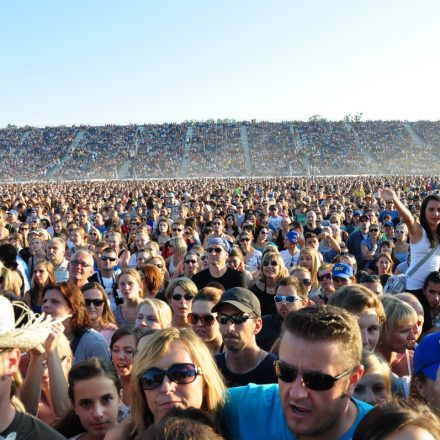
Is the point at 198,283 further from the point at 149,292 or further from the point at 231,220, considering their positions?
the point at 231,220

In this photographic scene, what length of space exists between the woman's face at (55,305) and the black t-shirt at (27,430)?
2.24m

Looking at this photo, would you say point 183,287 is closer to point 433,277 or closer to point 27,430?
point 433,277

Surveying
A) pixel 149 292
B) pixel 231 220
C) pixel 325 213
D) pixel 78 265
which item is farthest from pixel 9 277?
pixel 325 213

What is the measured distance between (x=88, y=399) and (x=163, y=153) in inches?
2630

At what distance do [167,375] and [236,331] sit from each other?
1.25m

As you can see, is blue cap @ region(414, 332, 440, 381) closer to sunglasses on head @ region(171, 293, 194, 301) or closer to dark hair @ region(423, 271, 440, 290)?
dark hair @ region(423, 271, 440, 290)

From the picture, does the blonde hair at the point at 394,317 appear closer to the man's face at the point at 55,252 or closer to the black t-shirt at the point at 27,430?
the black t-shirt at the point at 27,430

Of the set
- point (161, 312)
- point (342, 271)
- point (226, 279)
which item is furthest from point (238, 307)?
point (226, 279)

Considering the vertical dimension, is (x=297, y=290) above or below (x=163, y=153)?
above

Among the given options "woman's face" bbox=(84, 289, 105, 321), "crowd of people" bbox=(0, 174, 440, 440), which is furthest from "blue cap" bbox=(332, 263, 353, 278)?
"woman's face" bbox=(84, 289, 105, 321)

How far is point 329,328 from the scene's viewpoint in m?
2.14

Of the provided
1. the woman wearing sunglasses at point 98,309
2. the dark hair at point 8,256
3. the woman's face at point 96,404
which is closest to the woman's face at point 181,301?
the woman wearing sunglasses at point 98,309

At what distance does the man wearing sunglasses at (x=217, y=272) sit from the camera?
684 cm

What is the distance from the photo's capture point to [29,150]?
231ft
